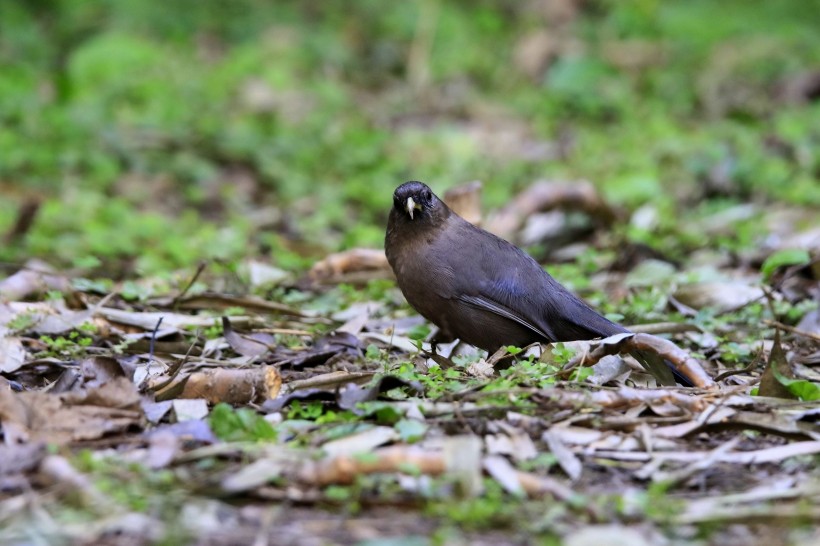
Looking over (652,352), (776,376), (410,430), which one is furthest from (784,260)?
(410,430)

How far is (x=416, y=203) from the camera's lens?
5184mm

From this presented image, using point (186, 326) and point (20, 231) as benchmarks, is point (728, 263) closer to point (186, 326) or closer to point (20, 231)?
point (186, 326)

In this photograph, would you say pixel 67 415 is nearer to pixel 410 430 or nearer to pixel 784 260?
pixel 410 430

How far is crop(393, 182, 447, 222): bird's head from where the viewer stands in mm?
5164

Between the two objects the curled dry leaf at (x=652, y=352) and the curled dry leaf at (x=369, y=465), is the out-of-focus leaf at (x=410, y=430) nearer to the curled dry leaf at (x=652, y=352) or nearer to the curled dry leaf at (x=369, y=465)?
the curled dry leaf at (x=369, y=465)

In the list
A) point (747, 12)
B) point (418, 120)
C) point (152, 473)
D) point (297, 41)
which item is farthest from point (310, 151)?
point (152, 473)

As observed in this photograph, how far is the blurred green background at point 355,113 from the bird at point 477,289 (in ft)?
6.48

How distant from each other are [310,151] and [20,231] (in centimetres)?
310

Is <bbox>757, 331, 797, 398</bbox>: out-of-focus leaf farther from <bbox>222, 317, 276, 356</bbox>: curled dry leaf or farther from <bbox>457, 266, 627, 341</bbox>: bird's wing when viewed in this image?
<bbox>222, 317, 276, 356</bbox>: curled dry leaf

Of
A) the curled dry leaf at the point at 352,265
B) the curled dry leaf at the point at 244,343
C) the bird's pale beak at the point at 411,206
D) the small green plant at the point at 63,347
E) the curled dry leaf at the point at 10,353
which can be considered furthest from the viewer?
the curled dry leaf at the point at 352,265

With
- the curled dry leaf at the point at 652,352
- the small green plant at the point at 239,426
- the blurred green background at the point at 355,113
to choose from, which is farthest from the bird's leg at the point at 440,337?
the blurred green background at the point at 355,113

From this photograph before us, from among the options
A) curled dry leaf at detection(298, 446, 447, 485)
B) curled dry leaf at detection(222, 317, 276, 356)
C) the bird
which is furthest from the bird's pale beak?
curled dry leaf at detection(298, 446, 447, 485)

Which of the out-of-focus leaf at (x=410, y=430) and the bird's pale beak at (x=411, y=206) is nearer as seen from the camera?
the out-of-focus leaf at (x=410, y=430)

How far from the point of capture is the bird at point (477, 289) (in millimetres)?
4914
